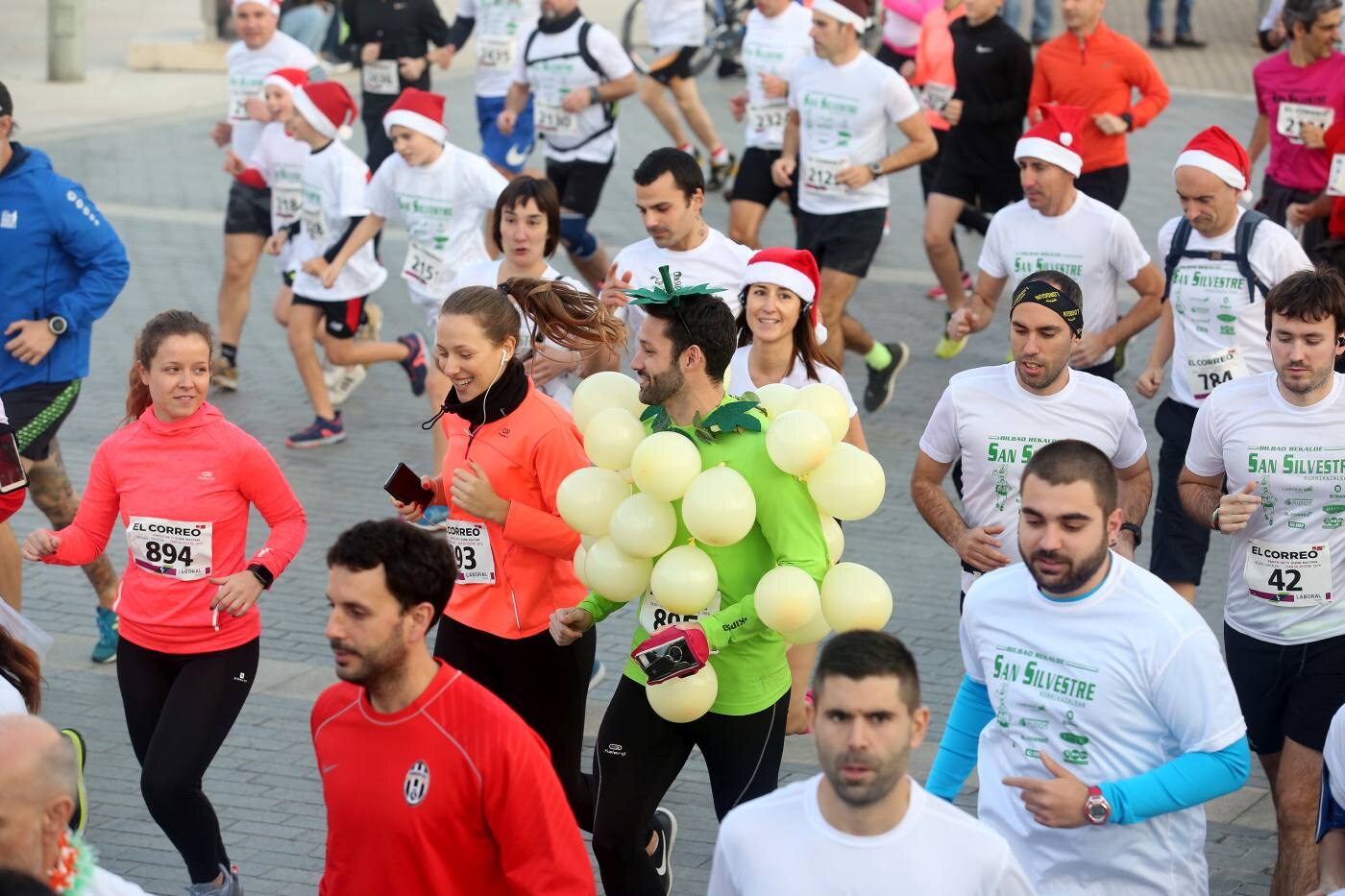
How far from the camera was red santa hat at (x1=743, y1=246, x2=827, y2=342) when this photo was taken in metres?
6.55

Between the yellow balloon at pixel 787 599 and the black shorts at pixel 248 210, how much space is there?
7.36 metres

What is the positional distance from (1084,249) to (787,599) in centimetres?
375

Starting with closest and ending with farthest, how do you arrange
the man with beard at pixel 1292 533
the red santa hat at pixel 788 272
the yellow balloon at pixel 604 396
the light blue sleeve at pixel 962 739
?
the light blue sleeve at pixel 962 739 < the yellow balloon at pixel 604 396 < the man with beard at pixel 1292 533 < the red santa hat at pixel 788 272

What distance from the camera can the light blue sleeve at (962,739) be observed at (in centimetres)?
458

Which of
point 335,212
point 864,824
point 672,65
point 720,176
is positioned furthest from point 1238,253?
point 720,176

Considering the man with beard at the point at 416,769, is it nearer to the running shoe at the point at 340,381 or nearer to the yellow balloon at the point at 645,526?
the yellow balloon at the point at 645,526

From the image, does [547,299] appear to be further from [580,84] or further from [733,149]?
[733,149]

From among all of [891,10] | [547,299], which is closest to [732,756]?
[547,299]

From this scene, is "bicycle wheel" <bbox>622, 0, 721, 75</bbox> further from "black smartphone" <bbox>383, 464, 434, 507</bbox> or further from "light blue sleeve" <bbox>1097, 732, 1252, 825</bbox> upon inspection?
"light blue sleeve" <bbox>1097, 732, 1252, 825</bbox>

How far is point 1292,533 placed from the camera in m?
5.64

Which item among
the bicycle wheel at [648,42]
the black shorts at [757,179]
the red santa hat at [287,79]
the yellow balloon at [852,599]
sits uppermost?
the yellow balloon at [852,599]

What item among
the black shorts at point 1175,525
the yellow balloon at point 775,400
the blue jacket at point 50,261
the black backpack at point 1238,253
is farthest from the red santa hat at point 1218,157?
the blue jacket at point 50,261

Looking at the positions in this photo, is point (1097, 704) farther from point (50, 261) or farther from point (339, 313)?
point (339, 313)

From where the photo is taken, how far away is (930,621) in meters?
8.17
